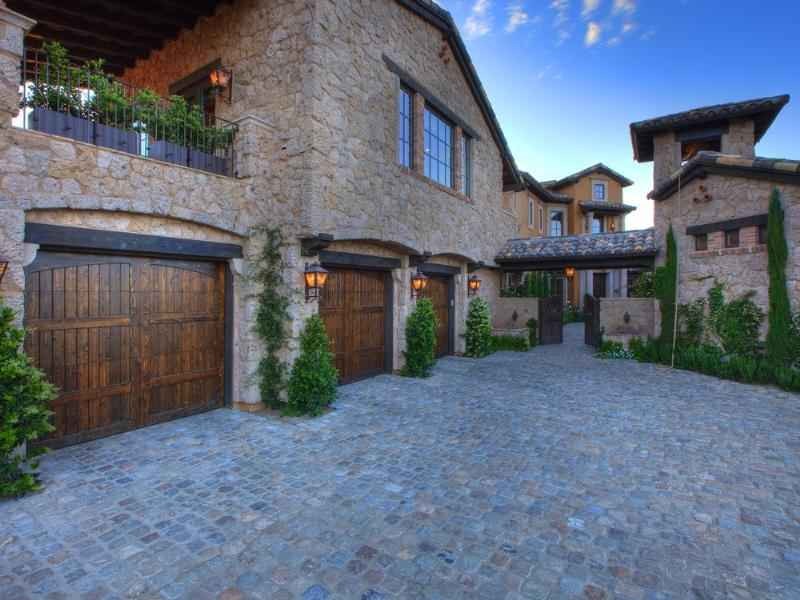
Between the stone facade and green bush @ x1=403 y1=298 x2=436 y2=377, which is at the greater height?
the stone facade

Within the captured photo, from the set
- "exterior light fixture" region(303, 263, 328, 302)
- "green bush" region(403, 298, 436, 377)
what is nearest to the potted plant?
"exterior light fixture" region(303, 263, 328, 302)

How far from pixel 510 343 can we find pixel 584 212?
16014mm

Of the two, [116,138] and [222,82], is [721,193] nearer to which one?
[222,82]

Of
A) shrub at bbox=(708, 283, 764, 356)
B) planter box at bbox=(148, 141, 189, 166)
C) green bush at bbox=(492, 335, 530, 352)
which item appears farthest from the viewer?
green bush at bbox=(492, 335, 530, 352)

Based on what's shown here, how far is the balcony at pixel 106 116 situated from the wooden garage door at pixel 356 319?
2943mm

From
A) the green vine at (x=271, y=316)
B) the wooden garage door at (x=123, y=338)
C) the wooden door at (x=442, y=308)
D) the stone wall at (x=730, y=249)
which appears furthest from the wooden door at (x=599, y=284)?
the wooden garage door at (x=123, y=338)

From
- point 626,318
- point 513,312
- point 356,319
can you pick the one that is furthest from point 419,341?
point 626,318

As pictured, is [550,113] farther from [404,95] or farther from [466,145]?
[404,95]

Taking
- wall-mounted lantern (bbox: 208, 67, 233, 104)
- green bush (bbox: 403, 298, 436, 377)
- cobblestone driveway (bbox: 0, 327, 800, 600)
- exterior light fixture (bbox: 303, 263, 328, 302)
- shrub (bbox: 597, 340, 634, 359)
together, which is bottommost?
cobblestone driveway (bbox: 0, 327, 800, 600)

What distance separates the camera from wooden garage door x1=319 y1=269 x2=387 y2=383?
319 inches

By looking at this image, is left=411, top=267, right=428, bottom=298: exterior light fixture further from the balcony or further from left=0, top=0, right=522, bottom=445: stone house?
the balcony

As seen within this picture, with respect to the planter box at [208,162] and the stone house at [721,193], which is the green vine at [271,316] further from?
the stone house at [721,193]

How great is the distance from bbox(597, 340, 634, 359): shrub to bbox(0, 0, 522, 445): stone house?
583 cm

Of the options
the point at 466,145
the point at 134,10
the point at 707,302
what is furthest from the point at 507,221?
the point at 134,10
